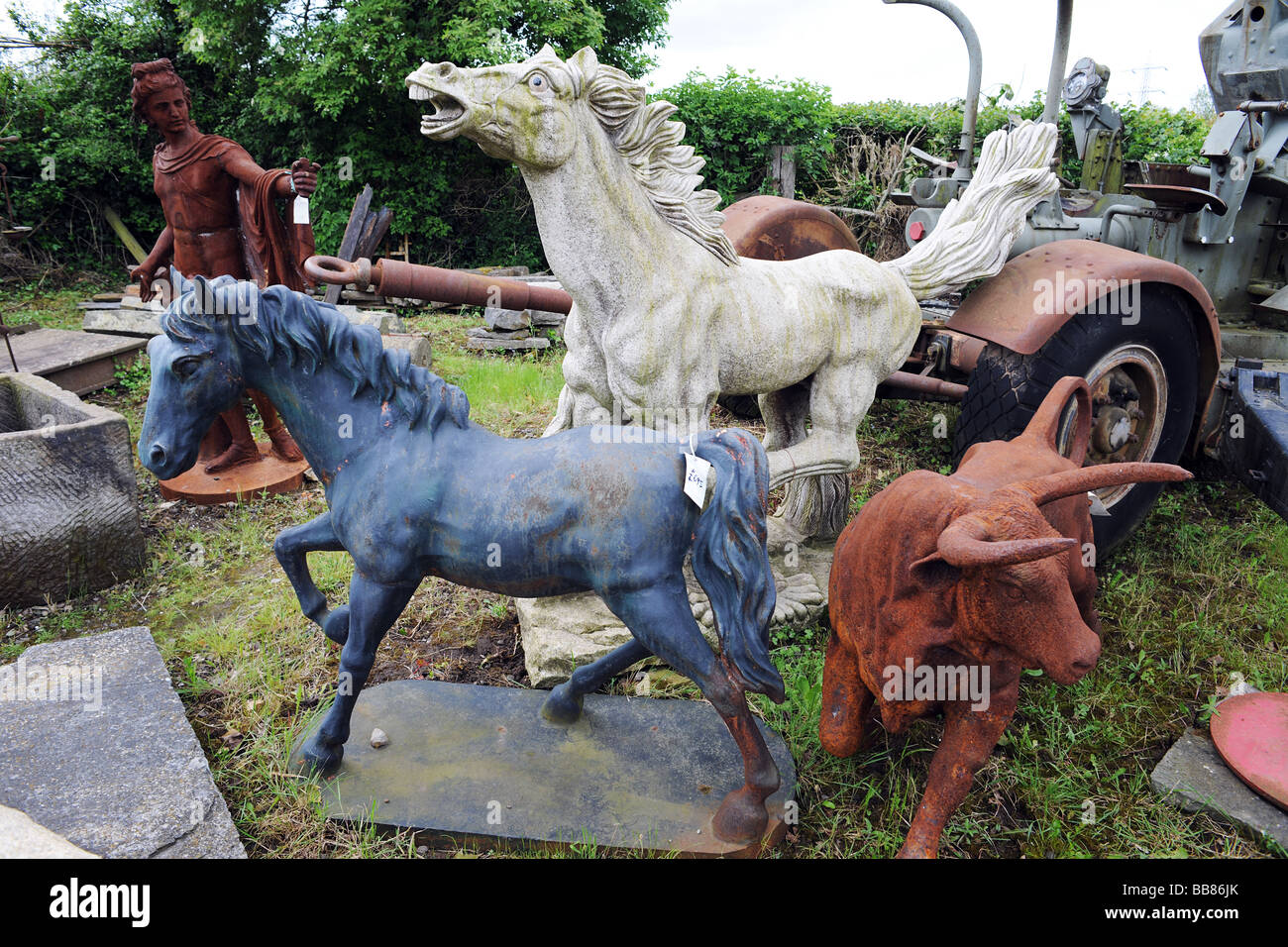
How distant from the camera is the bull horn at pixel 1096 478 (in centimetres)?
177

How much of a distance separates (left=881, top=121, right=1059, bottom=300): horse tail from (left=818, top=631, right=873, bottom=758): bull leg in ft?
5.22

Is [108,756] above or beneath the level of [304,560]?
beneath

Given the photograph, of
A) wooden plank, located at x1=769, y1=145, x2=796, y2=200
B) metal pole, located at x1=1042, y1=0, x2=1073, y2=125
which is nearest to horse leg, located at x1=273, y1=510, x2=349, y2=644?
metal pole, located at x1=1042, y1=0, x2=1073, y2=125

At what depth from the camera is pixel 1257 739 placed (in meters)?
2.72

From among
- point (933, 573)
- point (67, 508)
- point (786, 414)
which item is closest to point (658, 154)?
point (786, 414)

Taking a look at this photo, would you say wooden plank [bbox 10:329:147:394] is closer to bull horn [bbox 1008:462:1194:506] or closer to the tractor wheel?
the tractor wheel

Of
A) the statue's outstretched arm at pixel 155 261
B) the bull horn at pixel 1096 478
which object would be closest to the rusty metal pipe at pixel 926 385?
the bull horn at pixel 1096 478

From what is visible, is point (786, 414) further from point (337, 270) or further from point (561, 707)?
point (337, 270)

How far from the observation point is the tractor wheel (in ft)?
10.8

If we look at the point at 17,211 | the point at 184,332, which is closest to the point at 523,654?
the point at 184,332

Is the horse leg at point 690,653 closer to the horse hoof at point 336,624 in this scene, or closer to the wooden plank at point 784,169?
the horse hoof at point 336,624

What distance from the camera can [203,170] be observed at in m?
4.42

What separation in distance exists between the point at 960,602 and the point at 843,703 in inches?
22.8

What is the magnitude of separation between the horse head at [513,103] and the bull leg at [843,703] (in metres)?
1.68
